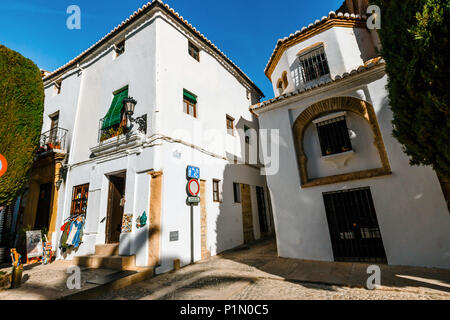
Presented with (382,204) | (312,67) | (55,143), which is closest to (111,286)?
(382,204)

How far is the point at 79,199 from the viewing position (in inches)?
348

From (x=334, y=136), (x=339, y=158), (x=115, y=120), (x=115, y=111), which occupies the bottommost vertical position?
(x=339, y=158)

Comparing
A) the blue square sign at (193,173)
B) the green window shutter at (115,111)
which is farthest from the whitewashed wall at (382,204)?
the green window shutter at (115,111)

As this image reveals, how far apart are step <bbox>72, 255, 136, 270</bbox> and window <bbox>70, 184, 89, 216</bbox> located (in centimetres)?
203

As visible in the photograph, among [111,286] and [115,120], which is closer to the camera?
[111,286]

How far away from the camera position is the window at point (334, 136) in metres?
6.57

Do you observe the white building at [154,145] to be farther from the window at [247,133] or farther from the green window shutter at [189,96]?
the window at [247,133]

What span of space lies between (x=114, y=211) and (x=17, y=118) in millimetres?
4221

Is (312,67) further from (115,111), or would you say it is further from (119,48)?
(119,48)

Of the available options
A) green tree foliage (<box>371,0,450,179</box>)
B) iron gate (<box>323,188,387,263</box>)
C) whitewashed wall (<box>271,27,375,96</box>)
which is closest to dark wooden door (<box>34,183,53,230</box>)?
iron gate (<box>323,188,387,263</box>)

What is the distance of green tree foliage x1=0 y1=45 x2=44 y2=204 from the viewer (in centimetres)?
551

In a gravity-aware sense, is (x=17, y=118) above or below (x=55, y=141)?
below

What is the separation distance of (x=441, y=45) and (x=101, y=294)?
27.7 ft
